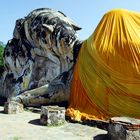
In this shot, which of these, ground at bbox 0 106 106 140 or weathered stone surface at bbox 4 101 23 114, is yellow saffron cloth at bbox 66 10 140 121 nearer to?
ground at bbox 0 106 106 140

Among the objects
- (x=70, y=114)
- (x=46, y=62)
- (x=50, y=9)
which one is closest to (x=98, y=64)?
(x=70, y=114)

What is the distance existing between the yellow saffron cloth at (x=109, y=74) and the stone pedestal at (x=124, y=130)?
1.46 metres

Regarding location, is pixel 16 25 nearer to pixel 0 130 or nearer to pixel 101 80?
pixel 101 80

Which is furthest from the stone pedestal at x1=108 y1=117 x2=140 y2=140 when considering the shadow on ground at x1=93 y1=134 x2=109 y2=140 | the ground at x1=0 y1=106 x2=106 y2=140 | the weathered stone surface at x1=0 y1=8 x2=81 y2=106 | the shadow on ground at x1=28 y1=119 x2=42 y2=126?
the weathered stone surface at x1=0 y1=8 x2=81 y2=106

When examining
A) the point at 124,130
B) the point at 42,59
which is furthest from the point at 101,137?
the point at 42,59

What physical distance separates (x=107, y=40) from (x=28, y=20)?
11.9 feet

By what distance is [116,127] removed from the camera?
687 centimetres

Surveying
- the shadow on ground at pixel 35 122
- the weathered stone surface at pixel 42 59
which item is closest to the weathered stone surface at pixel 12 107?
the weathered stone surface at pixel 42 59

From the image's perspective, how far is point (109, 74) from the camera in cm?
871

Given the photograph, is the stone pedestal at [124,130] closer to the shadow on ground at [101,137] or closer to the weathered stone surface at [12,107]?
the shadow on ground at [101,137]

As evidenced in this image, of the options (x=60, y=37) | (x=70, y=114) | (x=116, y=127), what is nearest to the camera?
(x=116, y=127)

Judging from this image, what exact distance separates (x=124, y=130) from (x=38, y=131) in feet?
5.94

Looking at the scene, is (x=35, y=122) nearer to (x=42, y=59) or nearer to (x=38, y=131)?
(x=38, y=131)

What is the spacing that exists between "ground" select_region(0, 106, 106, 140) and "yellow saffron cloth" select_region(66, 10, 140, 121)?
Result: 767 mm
